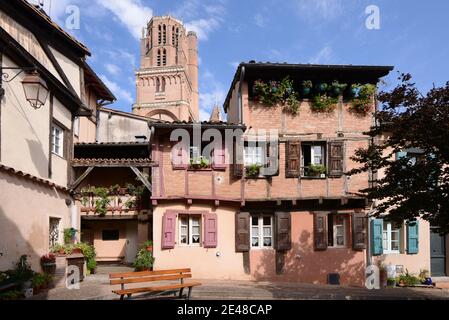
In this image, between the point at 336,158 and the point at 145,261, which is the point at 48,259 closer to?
the point at 145,261

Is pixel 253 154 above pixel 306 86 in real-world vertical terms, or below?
below

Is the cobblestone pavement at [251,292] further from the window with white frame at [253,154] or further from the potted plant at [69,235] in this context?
the window with white frame at [253,154]

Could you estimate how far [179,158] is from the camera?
13469mm

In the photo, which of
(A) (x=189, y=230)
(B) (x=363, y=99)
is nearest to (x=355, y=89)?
(B) (x=363, y=99)

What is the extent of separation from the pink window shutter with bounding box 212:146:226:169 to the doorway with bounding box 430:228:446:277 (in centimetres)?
811

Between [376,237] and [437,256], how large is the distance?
3.12 metres

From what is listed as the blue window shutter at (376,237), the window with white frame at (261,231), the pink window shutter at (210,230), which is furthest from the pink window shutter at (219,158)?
the blue window shutter at (376,237)

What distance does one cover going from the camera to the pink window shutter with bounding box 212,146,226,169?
13492mm

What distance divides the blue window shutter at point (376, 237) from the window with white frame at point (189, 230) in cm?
585

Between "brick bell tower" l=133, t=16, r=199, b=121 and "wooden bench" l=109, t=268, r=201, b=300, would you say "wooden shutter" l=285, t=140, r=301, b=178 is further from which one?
"brick bell tower" l=133, t=16, r=199, b=121

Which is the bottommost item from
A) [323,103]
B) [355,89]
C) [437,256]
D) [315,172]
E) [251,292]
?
[251,292]

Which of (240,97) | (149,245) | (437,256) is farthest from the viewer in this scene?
(437,256)

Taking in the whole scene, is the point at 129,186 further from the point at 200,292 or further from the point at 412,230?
the point at 412,230

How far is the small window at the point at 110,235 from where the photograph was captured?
55.0 ft
